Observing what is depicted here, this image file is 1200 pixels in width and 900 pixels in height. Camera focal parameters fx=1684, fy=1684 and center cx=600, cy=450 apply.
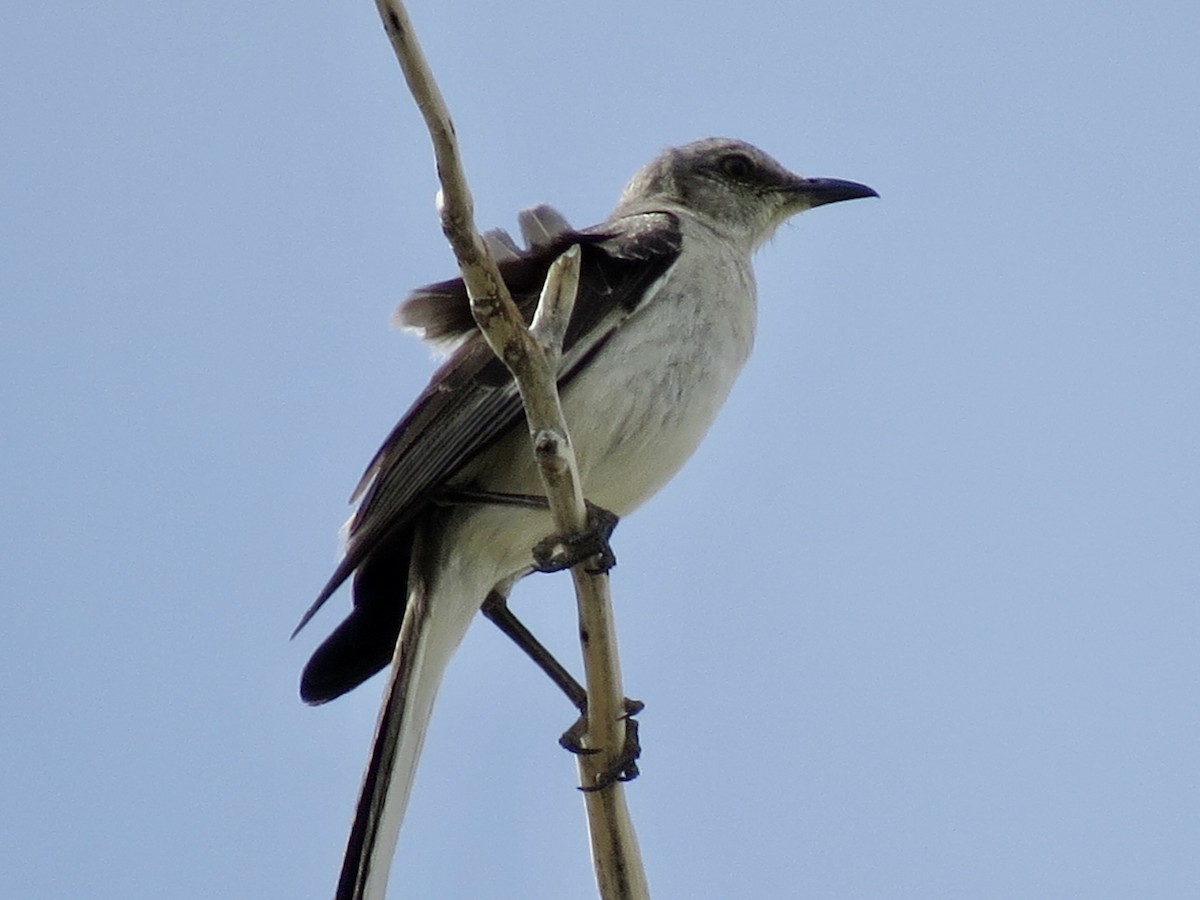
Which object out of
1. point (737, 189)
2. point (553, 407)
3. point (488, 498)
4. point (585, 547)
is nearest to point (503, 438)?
point (488, 498)

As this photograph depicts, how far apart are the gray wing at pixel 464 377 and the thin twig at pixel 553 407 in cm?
116

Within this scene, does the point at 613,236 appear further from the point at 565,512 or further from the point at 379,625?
the point at 565,512

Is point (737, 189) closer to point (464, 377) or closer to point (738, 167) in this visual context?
point (738, 167)

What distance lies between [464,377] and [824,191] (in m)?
2.59

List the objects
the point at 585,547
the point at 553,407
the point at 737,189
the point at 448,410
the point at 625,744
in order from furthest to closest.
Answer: the point at 737,189
the point at 448,410
the point at 625,744
the point at 585,547
the point at 553,407

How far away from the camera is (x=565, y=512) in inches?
162

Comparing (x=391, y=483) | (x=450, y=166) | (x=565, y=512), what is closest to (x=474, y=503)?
(x=391, y=483)

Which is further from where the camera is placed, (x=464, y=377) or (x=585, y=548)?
(x=464, y=377)

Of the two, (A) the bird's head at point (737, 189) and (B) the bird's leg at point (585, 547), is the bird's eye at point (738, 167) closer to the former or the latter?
(A) the bird's head at point (737, 189)

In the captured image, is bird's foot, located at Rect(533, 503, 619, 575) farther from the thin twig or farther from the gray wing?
the gray wing

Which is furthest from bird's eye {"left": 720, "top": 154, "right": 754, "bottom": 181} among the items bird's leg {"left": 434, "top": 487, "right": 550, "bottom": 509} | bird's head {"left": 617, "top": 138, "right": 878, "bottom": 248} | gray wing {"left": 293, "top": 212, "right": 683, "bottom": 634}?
bird's leg {"left": 434, "top": 487, "right": 550, "bottom": 509}

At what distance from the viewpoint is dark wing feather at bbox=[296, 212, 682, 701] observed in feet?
17.8

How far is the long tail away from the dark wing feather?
290 mm

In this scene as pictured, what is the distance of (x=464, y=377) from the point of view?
18.3ft
